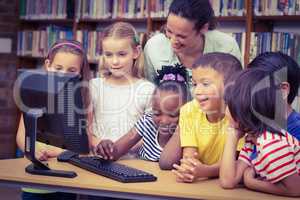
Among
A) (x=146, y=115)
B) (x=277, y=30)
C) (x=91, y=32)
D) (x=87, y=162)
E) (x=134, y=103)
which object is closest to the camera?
(x=87, y=162)

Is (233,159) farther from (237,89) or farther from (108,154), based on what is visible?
(108,154)

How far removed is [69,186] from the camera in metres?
1.82

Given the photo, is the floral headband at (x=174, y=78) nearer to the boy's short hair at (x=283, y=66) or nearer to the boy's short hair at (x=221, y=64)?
the boy's short hair at (x=221, y=64)

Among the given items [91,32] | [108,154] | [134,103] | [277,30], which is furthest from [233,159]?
[91,32]

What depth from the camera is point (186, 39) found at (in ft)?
8.30

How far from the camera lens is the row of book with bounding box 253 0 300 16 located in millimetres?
3768

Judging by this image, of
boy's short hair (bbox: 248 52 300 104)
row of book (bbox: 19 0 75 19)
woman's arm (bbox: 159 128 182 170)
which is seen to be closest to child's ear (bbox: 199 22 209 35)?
boy's short hair (bbox: 248 52 300 104)

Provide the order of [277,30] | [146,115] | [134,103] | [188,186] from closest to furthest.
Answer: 1. [188,186]
2. [146,115]
3. [134,103]
4. [277,30]

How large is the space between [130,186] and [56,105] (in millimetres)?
412

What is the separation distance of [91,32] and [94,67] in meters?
0.34

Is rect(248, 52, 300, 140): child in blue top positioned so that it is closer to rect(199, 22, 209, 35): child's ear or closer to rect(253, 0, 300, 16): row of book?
rect(199, 22, 209, 35): child's ear

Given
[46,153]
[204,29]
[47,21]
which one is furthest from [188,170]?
[47,21]

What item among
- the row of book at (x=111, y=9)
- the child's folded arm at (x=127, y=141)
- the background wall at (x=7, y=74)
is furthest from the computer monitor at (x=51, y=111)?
the background wall at (x=7, y=74)

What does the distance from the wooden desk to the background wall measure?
3500 millimetres
